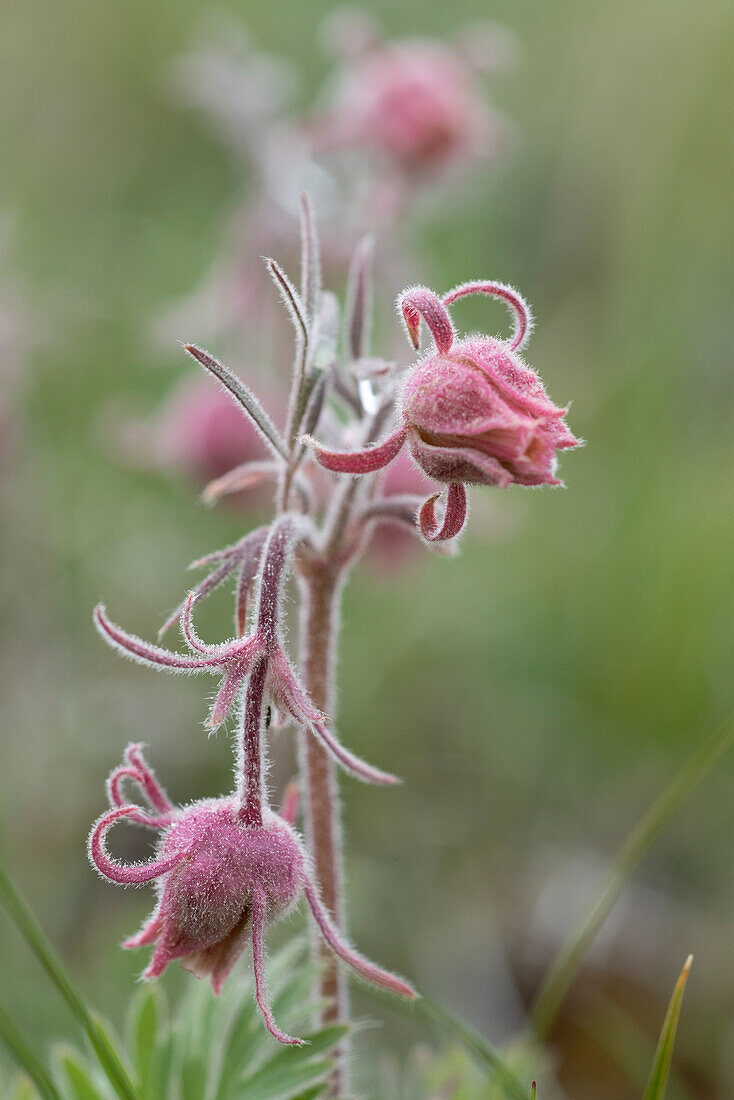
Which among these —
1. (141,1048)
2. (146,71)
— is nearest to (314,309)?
(141,1048)

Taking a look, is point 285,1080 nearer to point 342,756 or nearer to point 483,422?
point 342,756

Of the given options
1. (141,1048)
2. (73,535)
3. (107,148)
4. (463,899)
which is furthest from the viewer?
(107,148)

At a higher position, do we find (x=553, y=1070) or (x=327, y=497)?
(x=327, y=497)

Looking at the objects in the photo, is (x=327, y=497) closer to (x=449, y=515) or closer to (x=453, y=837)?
(x=453, y=837)

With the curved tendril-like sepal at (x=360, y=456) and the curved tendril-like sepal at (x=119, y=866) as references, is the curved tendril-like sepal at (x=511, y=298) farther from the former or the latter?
the curved tendril-like sepal at (x=119, y=866)

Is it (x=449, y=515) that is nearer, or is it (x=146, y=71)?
(x=449, y=515)

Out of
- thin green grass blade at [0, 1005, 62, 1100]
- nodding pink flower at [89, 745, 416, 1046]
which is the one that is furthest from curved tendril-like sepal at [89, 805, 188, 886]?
thin green grass blade at [0, 1005, 62, 1100]

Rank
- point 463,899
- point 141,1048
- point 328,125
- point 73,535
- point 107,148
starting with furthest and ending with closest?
point 107,148
point 73,535
point 328,125
point 463,899
point 141,1048
